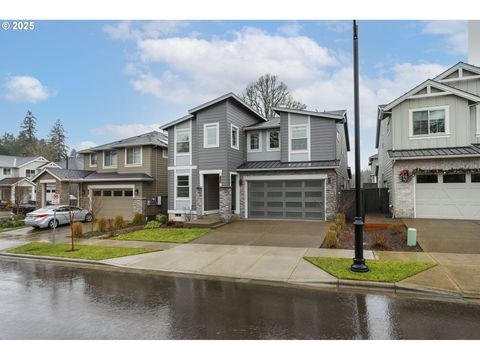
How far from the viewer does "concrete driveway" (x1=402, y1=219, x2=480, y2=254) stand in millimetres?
10164

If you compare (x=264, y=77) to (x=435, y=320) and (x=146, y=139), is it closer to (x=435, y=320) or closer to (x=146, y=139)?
(x=146, y=139)

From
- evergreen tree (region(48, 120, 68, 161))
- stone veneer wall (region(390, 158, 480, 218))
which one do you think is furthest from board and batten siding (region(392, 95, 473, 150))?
evergreen tree (region(48, 120, 68, 161))

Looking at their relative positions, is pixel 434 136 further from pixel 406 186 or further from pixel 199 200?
pixel 199 200

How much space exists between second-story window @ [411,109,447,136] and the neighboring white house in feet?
132

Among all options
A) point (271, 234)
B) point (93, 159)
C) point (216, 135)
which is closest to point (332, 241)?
point (271, 234)

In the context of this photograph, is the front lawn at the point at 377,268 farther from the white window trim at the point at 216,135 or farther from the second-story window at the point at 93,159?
the second-story window at the point at 93,159

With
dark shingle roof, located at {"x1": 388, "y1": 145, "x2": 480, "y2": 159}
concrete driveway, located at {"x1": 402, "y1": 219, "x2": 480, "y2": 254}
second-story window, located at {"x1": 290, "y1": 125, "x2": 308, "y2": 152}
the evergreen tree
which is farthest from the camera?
the evergreen tree

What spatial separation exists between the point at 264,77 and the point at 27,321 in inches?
1380

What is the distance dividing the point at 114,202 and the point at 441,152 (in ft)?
72.4

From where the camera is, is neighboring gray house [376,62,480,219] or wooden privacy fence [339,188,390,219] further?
wooden privacy fence [339,188,390,219]

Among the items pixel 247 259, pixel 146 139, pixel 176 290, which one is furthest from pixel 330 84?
pixel 176 290

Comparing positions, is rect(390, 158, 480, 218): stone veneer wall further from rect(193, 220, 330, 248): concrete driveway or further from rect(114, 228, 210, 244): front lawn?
rect(114, 228, 210, 244): front lawn

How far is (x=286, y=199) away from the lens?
18281 millimetres

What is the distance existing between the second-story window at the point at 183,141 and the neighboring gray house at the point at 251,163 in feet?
0.18
